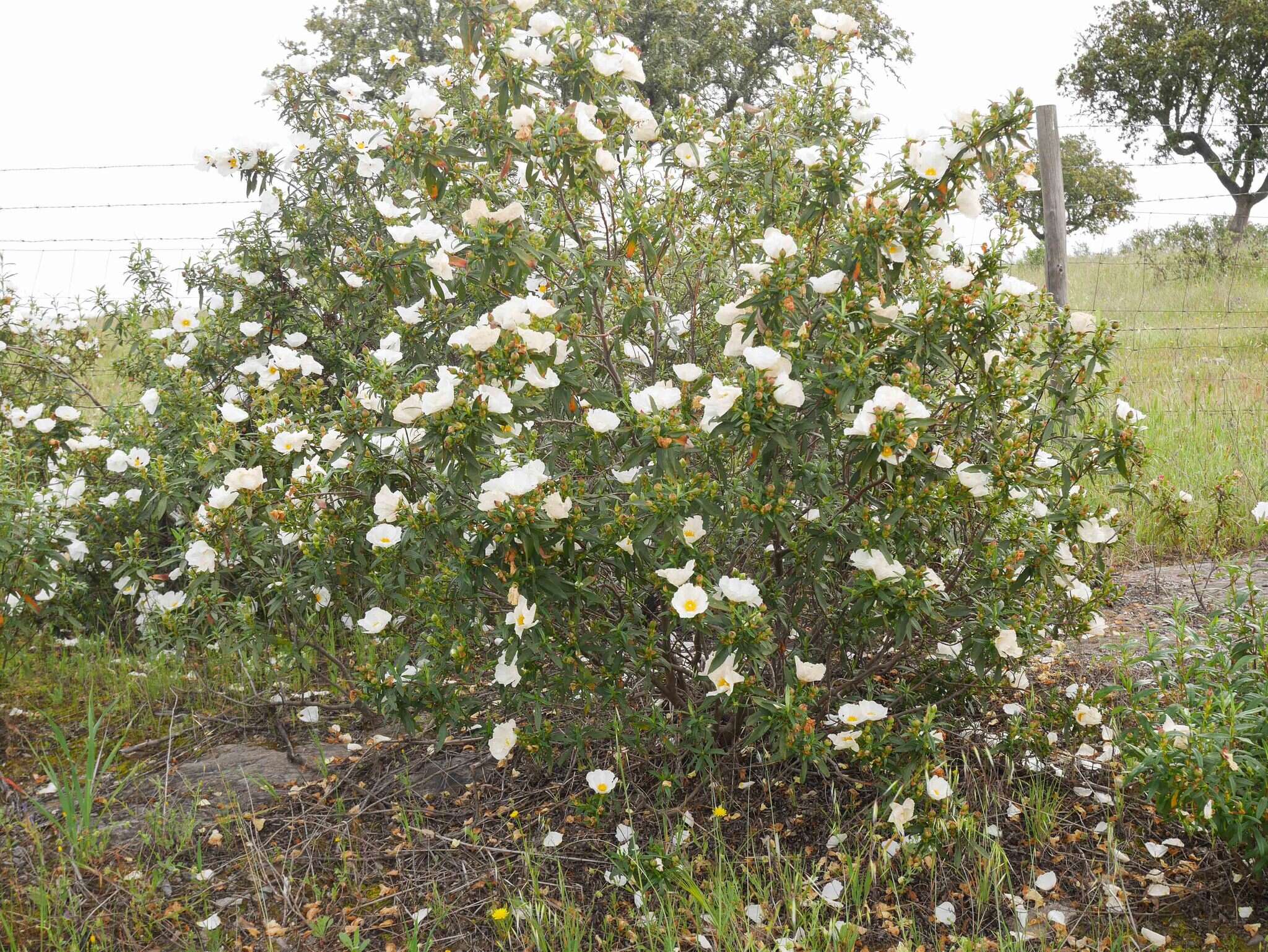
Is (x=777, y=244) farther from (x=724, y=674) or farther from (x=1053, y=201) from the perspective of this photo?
(x=1053, y=201)

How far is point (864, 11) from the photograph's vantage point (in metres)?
16.1

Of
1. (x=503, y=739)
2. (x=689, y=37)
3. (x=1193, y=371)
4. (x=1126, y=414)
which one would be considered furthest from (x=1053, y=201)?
(x=689, y=37)

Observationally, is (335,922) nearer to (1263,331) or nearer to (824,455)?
(824,455)

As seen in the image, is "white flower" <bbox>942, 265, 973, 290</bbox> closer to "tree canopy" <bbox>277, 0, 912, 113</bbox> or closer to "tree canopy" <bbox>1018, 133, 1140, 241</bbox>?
"tree canopy" <bbox>277, 0, 912, 113</bbox>

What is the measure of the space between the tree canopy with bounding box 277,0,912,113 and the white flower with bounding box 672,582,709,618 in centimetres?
1406

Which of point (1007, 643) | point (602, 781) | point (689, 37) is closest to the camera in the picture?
point (1007, 643)

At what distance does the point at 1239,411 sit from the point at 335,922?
560cm

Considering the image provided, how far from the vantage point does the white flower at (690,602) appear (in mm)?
2244

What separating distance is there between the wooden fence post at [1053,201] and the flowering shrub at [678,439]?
129 inches

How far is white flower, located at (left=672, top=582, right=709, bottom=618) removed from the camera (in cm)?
224

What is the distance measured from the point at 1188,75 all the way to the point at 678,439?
20.6m

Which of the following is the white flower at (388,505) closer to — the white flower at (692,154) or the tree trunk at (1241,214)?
the white flower at (692,154)

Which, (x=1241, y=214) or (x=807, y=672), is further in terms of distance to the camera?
(x=1241, y=214)

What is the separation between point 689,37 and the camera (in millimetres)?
16859
